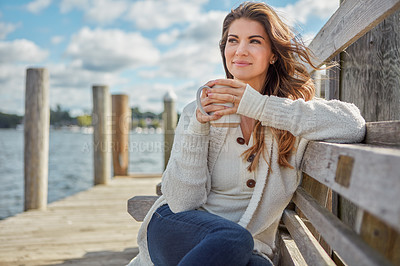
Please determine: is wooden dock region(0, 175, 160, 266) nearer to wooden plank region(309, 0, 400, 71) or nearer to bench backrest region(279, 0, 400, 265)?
bench backrest region(279, 0, 400, 265)

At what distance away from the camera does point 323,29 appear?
1901 millimetres

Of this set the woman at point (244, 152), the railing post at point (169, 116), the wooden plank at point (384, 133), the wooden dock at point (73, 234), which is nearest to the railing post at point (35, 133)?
the wooden dock at point (73, 234)

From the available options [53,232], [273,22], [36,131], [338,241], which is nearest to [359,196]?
[338,241]

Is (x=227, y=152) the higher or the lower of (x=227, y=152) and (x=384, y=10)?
the lower

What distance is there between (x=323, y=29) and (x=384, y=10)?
87cm

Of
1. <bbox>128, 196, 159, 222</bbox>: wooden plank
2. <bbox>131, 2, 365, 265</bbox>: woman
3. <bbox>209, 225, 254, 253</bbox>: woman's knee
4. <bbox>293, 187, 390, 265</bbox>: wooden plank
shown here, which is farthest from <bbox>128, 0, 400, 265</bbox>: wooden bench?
<bbox>128, 196, 159, 222</bbox>: wooden plank

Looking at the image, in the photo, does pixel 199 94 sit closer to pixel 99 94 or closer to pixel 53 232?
pixel 53 232

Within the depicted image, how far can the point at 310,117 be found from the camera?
1.27 metres

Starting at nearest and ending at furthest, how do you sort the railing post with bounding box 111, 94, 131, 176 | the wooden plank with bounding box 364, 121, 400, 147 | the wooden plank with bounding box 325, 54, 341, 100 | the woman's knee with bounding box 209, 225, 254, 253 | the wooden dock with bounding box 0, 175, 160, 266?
the wooden plank with bounding box 364, 121, 400, 147
the woman's knee with bounding box 209, 225, 254, 253
the wooden plank with bounding box 325, 54, 341, 100
the wooden dock with bounding box 0, 175, 160, 266
the railing post with bounding box 111, 94, 131, 176

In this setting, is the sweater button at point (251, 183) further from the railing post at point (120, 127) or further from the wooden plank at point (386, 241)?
the railing post at point (120, 127)

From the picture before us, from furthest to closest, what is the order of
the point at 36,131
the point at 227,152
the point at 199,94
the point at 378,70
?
the point at 36,131
the point at 378,70
the point at 227,152
the point at 199,94

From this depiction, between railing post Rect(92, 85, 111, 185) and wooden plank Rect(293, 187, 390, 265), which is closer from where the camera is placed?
wooden plank Rect(293, 187, 390, 265)

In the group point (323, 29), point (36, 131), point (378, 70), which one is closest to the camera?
point (378, 70)

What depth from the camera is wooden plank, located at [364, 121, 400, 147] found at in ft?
3.32
